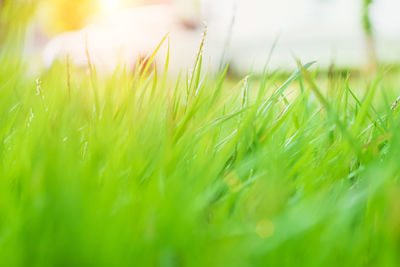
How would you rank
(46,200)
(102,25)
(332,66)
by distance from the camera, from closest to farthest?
(46,200)
(332,66)
(102,25)

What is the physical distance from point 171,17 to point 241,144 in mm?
6287

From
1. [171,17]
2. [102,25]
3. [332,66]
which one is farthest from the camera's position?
[171,17]

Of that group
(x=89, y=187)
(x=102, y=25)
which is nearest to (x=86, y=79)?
(x=89, y=187)

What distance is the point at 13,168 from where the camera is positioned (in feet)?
1.79

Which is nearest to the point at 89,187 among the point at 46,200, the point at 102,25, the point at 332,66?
the point at 46,200

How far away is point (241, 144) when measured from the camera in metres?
0.63

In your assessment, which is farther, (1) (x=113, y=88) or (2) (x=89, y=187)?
(1) (x=113, y=88)

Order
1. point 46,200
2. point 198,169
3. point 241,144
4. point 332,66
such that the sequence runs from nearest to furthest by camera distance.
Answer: point 46,200 → point 198,169 → point 241,144 → point 332,66

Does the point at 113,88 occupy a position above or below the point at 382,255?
A: above

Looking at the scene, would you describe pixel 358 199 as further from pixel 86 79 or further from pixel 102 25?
pixel 102 25

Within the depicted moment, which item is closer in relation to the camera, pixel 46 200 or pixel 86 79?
pixel 46 200

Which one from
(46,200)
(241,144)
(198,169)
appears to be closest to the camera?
(46,200)

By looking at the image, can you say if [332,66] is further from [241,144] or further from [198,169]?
[198,169]

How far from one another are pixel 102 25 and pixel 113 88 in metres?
5.20
